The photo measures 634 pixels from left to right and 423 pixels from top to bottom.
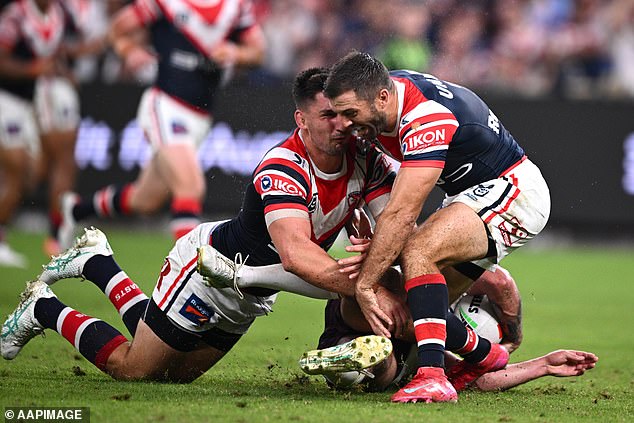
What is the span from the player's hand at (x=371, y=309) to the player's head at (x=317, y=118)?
0.76 metres

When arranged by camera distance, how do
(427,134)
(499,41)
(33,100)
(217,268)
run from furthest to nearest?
(499,41) → (33,100) → (217,268) → (427,134)

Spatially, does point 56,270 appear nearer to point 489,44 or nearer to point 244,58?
point 244,58

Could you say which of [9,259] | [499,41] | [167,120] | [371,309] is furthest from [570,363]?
[499,41]

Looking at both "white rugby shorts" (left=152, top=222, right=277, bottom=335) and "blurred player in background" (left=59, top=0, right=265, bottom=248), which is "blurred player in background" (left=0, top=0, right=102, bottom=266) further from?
"white rugby shorts" (left=152, top=222, right=277, bottom=335)

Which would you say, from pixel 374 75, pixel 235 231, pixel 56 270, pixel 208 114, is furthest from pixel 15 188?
pixel 374 75

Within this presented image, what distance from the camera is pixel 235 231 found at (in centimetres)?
590

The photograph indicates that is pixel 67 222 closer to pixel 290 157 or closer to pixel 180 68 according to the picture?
pixel 180 68

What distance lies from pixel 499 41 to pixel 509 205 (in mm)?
11381

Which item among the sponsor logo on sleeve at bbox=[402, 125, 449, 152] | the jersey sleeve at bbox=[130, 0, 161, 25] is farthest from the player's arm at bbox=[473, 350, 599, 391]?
the jersey sleeve at bbox=[130, 0, 161, 25]

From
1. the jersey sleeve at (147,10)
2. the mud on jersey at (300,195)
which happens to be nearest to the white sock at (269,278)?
the mud on jersey at (300,195)

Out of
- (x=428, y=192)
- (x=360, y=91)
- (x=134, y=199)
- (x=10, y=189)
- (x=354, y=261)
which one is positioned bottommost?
(x=10, y=189)

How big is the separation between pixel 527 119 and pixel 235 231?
10363mm

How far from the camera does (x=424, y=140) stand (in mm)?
5391

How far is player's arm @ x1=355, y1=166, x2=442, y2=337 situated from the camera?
5316 millimetres
